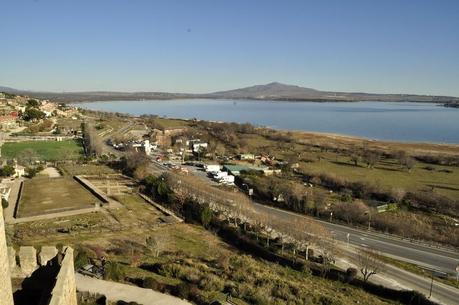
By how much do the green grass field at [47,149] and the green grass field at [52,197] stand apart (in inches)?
534

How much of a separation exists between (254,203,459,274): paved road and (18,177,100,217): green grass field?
17.2 meters

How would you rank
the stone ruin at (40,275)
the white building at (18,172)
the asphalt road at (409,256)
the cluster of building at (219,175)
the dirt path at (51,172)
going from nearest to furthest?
the stone ruin at (40,275) → the asphalt road at (409,256) → the white building at (18,172) → the dirt path at (51,172) → the cluster of building at (219,175)

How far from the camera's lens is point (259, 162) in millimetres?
55844

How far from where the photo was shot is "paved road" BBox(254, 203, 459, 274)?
2366cm

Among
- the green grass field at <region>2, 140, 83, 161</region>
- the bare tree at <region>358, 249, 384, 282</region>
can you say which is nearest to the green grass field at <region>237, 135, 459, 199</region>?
the bare tree at <region>358, 249, 384, 282</region>

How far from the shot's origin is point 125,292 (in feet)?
50.3

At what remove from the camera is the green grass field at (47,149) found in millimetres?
51656

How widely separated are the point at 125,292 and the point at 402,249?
56.1 ft

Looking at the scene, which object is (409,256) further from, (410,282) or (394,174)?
(394,174)

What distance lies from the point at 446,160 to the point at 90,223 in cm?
5035

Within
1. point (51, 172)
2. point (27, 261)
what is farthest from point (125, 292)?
point (51, 172)

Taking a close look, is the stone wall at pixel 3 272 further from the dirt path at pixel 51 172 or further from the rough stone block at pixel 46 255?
the dirt path at pixel 51 172

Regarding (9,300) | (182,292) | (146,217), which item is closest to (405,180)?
(146,217)

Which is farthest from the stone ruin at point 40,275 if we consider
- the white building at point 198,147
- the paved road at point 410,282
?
the white building at point 198,147
